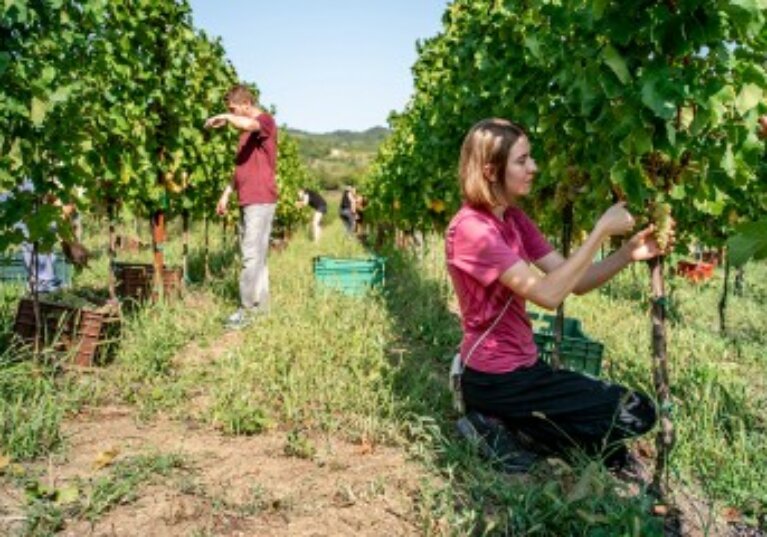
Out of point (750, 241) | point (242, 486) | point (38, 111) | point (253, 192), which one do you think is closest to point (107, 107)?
point (253, 192)

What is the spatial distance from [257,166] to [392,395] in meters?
3.03

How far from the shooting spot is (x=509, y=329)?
3.03 metres

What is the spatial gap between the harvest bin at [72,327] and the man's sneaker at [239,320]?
1208 millimetres

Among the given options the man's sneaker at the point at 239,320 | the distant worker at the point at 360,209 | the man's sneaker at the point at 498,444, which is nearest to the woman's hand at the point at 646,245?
the man's sneaker at the point at 498,444

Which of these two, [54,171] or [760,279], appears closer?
[54,171]

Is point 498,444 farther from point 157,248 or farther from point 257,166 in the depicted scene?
point 157,248

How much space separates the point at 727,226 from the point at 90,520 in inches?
222

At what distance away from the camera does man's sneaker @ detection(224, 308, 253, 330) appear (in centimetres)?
585

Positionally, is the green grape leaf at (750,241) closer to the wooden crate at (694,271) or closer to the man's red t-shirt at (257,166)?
the man's red t-shirt at (257,166)

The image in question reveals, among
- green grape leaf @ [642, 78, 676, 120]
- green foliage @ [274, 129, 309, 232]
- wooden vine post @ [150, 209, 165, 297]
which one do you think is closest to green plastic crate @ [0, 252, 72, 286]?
wooden vine post @ [150, 209, 165, 297]

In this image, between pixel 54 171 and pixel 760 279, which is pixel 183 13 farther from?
pixel 760 279

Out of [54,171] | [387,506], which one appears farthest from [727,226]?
[54,171]

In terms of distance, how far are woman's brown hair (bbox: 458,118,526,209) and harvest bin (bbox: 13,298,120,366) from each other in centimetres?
279

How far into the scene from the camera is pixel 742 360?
562 cm
